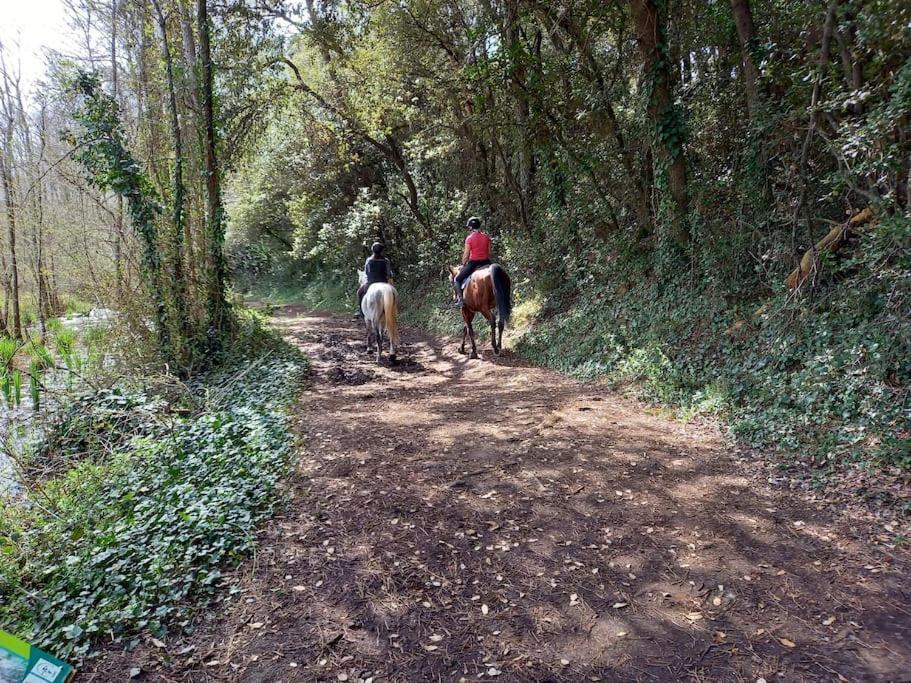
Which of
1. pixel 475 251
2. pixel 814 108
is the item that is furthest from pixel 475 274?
pixel 814 108

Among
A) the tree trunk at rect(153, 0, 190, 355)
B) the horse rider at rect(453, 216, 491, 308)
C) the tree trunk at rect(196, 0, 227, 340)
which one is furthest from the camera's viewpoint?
the horse rider at rect(453, 216, 491, 308)

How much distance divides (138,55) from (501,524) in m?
12.1

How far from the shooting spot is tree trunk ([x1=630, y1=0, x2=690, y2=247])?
7.92 metres

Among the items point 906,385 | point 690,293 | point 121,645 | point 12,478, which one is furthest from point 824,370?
point 12,478

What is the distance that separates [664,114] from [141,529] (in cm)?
892

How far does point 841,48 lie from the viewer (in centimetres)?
517

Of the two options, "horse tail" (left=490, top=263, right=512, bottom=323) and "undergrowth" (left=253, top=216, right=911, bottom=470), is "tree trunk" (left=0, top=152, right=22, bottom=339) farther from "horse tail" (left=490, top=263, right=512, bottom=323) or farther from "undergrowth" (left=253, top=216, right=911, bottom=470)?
"undergrowth" (left=253, top=216, right=911, bottom=470)

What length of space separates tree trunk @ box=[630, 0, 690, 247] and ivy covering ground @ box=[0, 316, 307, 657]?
7008 millimetres

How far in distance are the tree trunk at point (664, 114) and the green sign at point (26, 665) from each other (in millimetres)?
8889

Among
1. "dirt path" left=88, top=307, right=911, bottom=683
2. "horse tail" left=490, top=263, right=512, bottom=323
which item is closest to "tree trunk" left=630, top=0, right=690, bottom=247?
"horse tail" left=490, top=263, right=512, bottom=323

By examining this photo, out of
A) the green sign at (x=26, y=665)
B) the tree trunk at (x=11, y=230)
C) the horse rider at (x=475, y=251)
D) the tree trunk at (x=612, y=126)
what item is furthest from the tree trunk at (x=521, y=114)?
the tree trunk at (x=11, y=230)

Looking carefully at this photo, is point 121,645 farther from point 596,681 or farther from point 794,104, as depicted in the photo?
point 794,104

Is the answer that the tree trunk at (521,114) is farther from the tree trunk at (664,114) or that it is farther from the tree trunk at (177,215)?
the tree trunk at (177,215)

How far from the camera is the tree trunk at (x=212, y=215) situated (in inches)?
387
